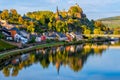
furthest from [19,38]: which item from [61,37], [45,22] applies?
[45,22]

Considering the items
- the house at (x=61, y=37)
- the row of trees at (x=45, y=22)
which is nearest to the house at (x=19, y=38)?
the row of trees at (x=45, y=22)

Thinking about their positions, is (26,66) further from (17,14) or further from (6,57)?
(17,14)

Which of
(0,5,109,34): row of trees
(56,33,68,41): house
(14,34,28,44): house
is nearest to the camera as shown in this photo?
(14,34,28,44): house

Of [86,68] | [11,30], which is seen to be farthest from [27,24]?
[86,68]

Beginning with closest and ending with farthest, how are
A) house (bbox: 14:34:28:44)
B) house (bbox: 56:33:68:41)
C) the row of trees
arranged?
house (bbox: 14:34:28:44)
the row of trees
house (bbox: 56:33:68:41)

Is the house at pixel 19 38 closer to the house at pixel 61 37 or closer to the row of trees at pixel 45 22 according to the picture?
the row of trees at pixel 45 22

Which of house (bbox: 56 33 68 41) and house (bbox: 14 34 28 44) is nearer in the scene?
house (bbox: 14 34 28 44)

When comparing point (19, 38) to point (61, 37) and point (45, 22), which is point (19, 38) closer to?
point (61, 37)

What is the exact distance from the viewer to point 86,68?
40281 mm

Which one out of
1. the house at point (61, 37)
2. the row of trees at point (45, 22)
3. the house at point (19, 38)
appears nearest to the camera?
the house at point (19, 38)

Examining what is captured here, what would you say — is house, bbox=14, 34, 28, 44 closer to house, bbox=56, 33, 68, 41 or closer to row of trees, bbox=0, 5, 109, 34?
row of trees, bbox=0, 5, 109, 34

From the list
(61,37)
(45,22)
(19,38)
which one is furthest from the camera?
(45,22)

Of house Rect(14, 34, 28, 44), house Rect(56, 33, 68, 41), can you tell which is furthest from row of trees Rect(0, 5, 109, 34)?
house Rect(14, 34, 28, 44)

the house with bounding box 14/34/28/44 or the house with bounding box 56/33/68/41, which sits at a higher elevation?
the house with bounding box 14/34/28/44
